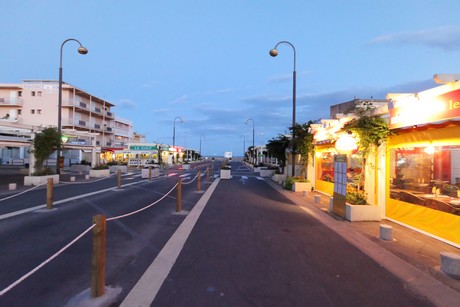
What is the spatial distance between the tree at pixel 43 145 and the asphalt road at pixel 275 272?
17.3 metres

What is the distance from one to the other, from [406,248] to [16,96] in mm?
62357

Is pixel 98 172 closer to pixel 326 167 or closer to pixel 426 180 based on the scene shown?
pixel 326 167

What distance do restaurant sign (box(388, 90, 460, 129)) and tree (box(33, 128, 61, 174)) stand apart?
20.9 m

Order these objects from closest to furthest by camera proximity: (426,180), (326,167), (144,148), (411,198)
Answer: (411,198)
(426,180)
(326,167)
(144,148)

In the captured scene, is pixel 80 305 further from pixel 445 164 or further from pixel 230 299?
pixel 445 164

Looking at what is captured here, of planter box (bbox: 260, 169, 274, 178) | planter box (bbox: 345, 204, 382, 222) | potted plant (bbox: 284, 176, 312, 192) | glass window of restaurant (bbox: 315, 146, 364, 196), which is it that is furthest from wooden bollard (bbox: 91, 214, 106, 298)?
planter box (bbox: 260, 169, 274, 178)

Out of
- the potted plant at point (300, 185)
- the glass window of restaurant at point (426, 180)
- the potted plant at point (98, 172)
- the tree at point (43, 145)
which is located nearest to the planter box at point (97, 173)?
the potted plant at point (98, 172)

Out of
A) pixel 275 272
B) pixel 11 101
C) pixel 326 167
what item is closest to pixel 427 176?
pixel 275 272

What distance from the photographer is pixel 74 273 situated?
490 centimetres

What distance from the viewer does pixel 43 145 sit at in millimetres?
20938

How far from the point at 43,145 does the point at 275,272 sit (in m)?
21.0

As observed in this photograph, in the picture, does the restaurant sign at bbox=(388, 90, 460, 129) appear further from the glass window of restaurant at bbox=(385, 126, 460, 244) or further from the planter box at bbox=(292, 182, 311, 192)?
the planter box at bbox=(292, 182, 311, 192)

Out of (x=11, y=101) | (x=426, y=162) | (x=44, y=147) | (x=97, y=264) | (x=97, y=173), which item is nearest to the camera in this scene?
(x=97, y=264)

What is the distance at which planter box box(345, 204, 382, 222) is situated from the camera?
9.48 meters
